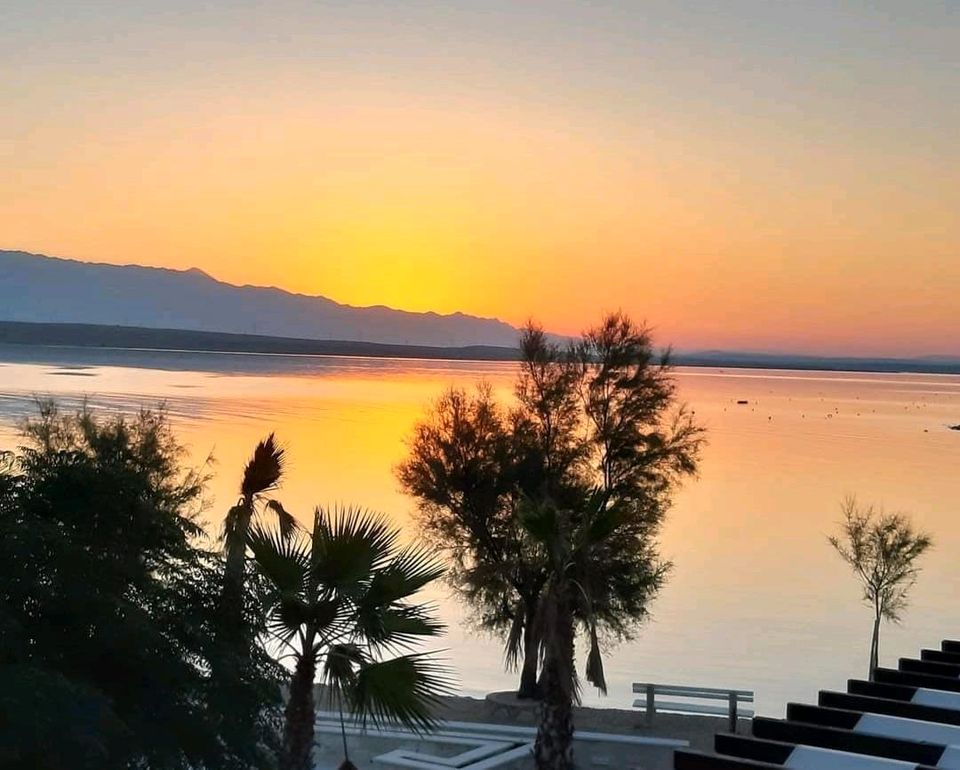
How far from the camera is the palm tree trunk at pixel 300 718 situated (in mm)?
9078

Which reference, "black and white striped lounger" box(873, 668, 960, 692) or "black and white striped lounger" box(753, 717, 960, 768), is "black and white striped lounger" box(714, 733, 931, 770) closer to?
"black and white striped lounger" box(753, 717, 960, 768)

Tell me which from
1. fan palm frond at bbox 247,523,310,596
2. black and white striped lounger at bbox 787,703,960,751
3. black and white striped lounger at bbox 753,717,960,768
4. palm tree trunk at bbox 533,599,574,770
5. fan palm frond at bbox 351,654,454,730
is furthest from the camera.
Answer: palm tree trunk at bbox 533,599,574,770

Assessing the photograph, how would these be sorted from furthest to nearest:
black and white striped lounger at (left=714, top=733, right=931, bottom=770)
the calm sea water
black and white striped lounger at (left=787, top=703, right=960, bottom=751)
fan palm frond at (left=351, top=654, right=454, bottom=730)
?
the calm sea water → black and white striped lounger at (left=787, top=703, right=960, bottom=751) → black and white striped lounger at (left=714, top=733, right=931, bottom=770) → fan palm frond at (left=351, top=654, right=454, bottom=730)

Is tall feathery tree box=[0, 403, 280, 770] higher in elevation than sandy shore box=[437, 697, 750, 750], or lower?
higher

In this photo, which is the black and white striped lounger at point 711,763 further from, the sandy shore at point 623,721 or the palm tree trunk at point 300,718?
the sandy shore at point 623,721

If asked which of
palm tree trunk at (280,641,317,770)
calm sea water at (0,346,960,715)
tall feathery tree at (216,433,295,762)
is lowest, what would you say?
calm sea water at (0,346,960,715)

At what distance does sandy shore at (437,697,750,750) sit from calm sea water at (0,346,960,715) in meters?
5.27

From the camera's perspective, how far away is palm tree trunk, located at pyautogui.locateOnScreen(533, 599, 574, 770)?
13.0m

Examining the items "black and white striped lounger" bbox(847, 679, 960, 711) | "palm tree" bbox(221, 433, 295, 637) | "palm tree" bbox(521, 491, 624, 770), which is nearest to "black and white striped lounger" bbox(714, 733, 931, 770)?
"palm tree" bbox(521, 491, 624, 770)

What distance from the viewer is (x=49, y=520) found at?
825 centimetres

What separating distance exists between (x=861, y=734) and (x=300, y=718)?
213 inches

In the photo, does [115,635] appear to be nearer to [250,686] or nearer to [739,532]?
[250,686]

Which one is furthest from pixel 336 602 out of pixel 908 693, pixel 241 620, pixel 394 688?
pixel 908 693

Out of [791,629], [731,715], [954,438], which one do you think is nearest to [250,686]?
[731,715]
